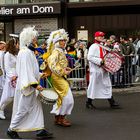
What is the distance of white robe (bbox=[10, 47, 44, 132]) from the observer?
7.64 m

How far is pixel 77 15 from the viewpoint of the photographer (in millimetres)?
24047

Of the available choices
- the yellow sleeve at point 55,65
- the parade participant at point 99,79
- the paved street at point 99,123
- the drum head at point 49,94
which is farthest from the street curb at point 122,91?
the drum head at point 49,94

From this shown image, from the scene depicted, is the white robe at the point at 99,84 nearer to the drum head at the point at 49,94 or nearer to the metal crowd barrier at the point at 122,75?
the drum head at the point at 49,94

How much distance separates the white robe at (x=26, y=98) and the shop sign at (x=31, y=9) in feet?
50.7

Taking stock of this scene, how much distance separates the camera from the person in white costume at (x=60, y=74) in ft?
29.3

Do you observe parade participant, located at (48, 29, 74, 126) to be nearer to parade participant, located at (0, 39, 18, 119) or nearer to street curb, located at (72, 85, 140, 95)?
parade participant, located at (0, 39, 18, 119)

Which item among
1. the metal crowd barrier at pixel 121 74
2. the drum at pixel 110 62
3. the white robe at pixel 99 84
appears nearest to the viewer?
the drum at pixel 110 62

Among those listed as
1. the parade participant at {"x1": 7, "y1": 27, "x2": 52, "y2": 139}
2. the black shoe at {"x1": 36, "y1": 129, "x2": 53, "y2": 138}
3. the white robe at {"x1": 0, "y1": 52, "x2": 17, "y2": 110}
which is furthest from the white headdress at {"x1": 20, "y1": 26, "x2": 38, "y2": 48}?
the white robe at {"x1": 0, "y1": 52, "x2": 17, "y2": 110}

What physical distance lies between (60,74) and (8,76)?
1.60 metres

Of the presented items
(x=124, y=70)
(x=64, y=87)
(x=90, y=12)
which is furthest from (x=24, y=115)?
(x=90, y=12)

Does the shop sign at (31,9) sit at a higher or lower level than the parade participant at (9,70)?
higher

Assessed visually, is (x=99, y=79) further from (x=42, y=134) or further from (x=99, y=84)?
(x=42, y=134)

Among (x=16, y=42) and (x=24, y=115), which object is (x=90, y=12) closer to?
(x=16, y=42)

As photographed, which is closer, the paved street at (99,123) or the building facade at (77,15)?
the paved street at (99,123)
